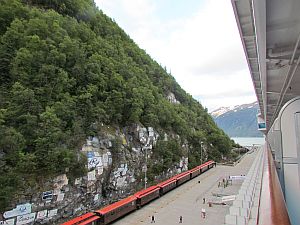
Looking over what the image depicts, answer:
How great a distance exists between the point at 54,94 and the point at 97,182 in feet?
30.0

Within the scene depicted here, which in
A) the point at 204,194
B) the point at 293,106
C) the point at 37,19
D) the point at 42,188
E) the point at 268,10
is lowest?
the point at 204,194

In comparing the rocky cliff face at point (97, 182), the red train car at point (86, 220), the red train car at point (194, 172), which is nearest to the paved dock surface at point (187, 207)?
the red train car at point (86, 220)

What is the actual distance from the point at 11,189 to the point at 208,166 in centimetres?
3660

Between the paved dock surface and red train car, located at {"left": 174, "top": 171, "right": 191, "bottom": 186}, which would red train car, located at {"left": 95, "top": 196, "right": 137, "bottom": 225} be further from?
red train car, located at {"left": 174, "top": 171, "right": 191, "bottom": 186}

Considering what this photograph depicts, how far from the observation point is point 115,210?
20141mm

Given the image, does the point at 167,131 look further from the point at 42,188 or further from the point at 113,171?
the point at 42,188

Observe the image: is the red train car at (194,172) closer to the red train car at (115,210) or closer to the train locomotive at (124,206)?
the train locomotive at (124,206)

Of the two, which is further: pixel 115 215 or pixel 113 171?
pixel 113 171

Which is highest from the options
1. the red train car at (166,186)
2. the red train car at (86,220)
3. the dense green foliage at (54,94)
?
the dense green foliage at (54,94)

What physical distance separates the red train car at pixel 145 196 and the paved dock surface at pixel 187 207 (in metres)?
0.46

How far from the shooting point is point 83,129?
80.4ft

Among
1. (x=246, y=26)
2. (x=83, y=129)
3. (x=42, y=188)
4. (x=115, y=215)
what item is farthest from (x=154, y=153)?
(x=246, y=26)

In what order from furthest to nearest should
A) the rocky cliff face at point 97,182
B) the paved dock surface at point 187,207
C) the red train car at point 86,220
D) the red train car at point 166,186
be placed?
the red train car at point 166,186 → the paved dock surface at point 187,207 → the rocky cliff face at point 97,182 → the red train car at point 86,220

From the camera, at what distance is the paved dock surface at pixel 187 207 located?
814 inches
